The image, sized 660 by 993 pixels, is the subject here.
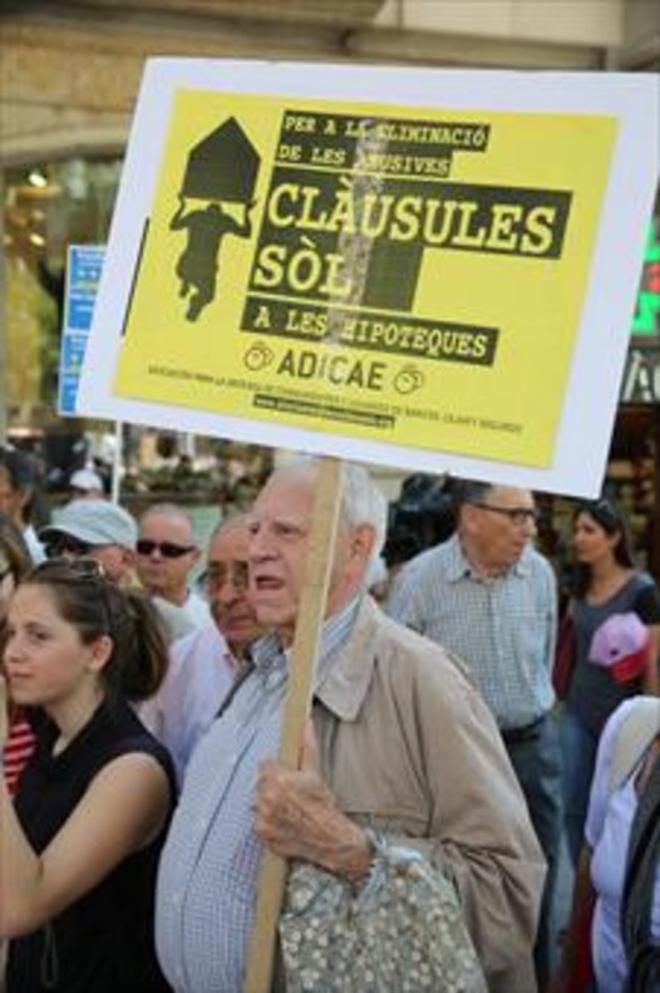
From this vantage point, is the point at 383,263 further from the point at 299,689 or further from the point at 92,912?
the point at 92,912

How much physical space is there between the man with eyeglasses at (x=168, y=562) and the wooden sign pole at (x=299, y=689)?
327cm

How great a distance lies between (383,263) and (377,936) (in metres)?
1.00

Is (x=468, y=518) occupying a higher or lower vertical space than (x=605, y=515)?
lower

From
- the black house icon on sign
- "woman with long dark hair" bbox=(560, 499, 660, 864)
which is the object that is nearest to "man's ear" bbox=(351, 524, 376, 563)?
the black house icon on sign

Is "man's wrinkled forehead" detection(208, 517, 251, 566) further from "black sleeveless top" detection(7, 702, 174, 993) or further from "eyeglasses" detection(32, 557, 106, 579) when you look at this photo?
"black sleeveless top" detection(7, 702, 174, 993)

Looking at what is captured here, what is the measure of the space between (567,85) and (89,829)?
4.68 ft

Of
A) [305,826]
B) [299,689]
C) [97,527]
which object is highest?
[97,527]

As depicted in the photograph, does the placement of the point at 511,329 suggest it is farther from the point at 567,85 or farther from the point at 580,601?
the point at 580,601

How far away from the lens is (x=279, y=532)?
8.66 ft

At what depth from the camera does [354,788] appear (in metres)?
2.43

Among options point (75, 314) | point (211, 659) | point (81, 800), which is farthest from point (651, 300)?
point (81, 800)

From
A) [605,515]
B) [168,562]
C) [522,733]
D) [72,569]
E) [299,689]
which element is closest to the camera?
[299,689]

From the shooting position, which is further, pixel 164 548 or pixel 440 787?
pixel 164 548

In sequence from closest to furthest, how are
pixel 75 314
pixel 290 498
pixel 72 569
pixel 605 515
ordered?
pixel 290 498
pixel 72 569
pixel 605 515
pixel 75 314
